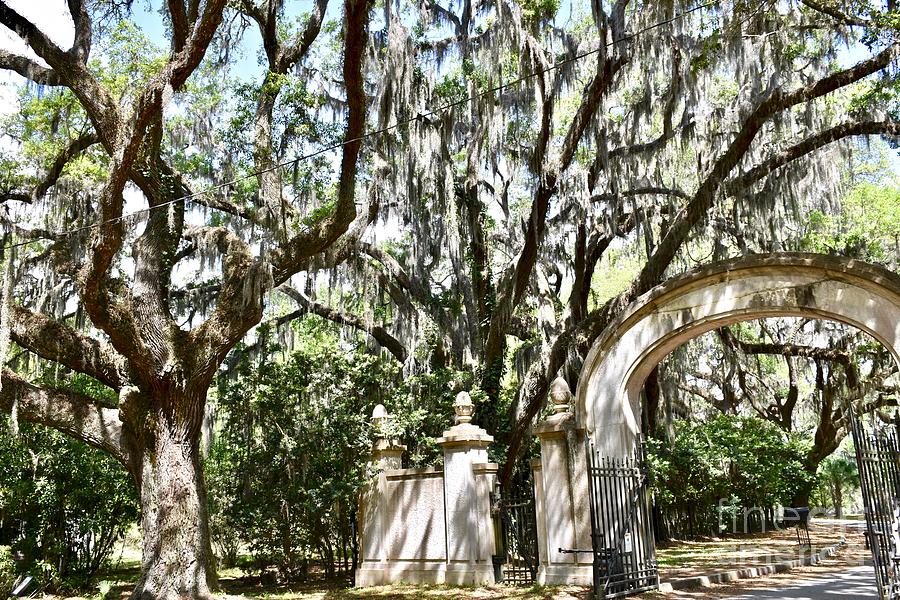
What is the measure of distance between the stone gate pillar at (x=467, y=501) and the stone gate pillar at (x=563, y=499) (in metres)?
0.90

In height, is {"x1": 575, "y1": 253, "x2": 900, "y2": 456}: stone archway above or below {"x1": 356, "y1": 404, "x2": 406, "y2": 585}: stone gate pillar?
above

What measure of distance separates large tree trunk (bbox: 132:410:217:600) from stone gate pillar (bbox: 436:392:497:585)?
3.41 metres

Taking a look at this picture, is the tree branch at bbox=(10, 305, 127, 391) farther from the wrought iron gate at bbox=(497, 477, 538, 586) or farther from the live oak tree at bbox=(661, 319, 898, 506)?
the live oak tree at bbox=(661, 319, 898, 506)

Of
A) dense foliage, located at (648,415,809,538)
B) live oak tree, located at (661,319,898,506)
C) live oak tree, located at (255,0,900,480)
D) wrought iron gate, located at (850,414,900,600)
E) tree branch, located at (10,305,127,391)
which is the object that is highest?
live oak tree, located at (255,0,900,480)

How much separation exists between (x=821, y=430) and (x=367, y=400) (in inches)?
574

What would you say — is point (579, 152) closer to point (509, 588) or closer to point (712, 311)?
point (712, 311)

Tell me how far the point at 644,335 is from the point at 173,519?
664 centimetres

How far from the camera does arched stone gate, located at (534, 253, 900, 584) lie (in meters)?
9.15

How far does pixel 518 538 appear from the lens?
11.2 meters

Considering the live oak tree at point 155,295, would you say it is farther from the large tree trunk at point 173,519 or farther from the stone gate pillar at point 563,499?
the stone gate pillar at point 563,499

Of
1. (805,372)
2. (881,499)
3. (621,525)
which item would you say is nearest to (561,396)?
(621,525)

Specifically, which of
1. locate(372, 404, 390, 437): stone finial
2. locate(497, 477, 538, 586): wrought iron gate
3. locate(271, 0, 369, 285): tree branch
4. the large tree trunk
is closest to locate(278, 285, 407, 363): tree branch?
locate(372, 404, 390, 437): stone finial

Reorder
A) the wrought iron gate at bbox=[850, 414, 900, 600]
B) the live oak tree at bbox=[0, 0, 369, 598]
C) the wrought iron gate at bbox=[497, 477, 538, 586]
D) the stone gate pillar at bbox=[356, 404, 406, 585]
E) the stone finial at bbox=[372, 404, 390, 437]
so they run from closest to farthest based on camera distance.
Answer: the wrought iron gate at bbox=[850, 414, 900, 600] < the live oak tree at bbox=[0, 0, 369, 598] < the wrought iron gate at bbox=[497, 477, 538, 586] < the stone gate pillar at bbox=[356, 404, 406, 585] < the stone finial at bbox=[372, 404, 390, 437]

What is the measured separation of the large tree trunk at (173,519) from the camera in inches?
377
